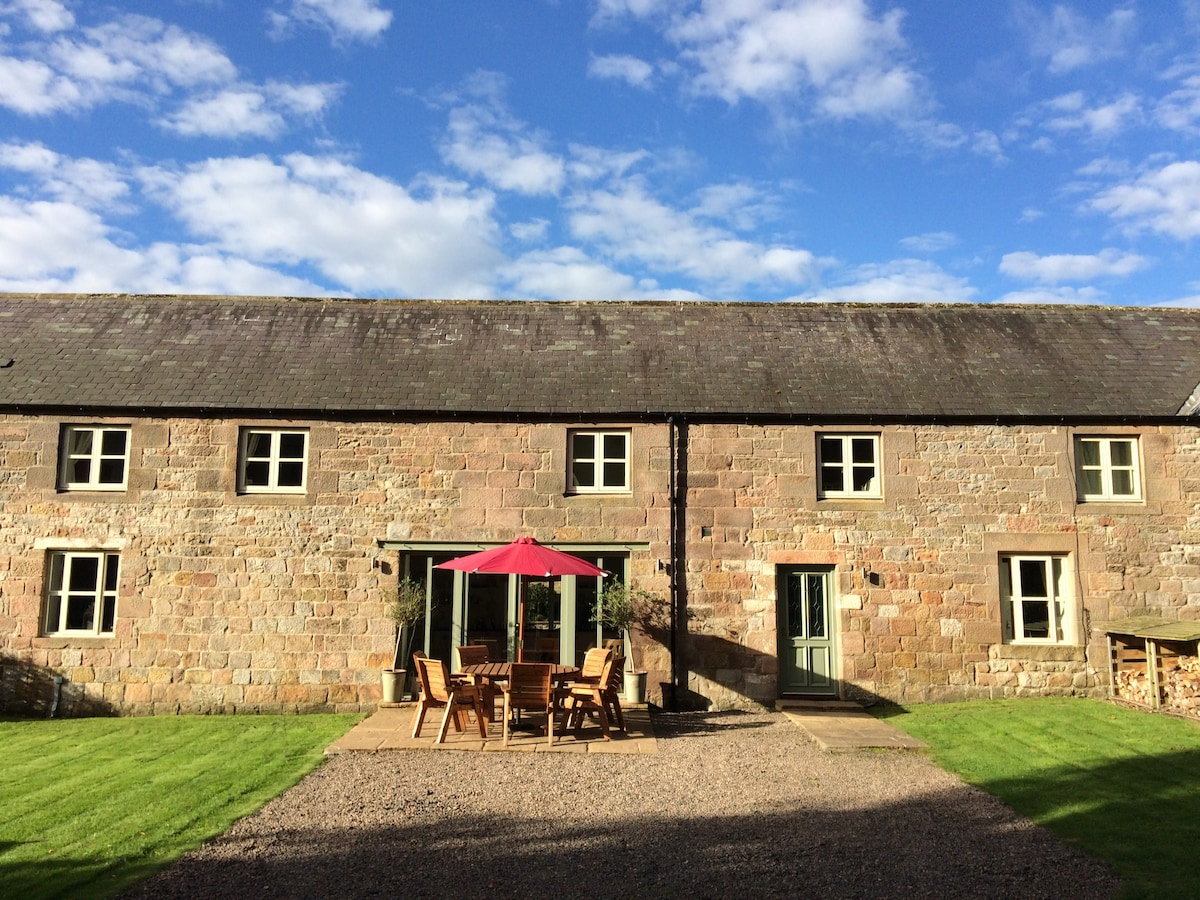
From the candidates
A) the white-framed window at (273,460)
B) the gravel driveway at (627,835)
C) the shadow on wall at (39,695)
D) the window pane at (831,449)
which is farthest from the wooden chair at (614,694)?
the shadow on wall at (39,695)

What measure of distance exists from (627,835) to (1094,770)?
17.5 ft

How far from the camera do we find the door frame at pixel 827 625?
13016 millimetres

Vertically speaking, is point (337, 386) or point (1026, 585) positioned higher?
point (337, 386)

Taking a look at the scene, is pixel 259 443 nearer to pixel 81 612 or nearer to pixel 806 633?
pixel 81 612

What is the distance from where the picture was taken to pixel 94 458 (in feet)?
43.4

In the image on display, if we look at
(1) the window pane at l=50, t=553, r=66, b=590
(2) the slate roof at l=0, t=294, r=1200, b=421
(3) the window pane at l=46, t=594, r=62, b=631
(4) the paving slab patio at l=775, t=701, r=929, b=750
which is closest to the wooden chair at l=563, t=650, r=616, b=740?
(4) the paving slab patio at l=775, t=701, r=929, b=750

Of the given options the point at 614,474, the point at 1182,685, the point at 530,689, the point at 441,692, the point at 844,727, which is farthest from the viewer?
the point at 614,474

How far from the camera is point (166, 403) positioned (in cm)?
1325

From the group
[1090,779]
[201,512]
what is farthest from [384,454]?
[1090,779]

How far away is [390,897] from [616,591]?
717 cm

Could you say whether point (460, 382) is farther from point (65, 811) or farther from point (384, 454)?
point (65, 811)

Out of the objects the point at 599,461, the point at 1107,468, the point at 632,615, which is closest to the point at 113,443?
the point at 599,461

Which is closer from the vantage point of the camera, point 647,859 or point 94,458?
point 647,859

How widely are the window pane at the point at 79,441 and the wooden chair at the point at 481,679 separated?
6.71 m
